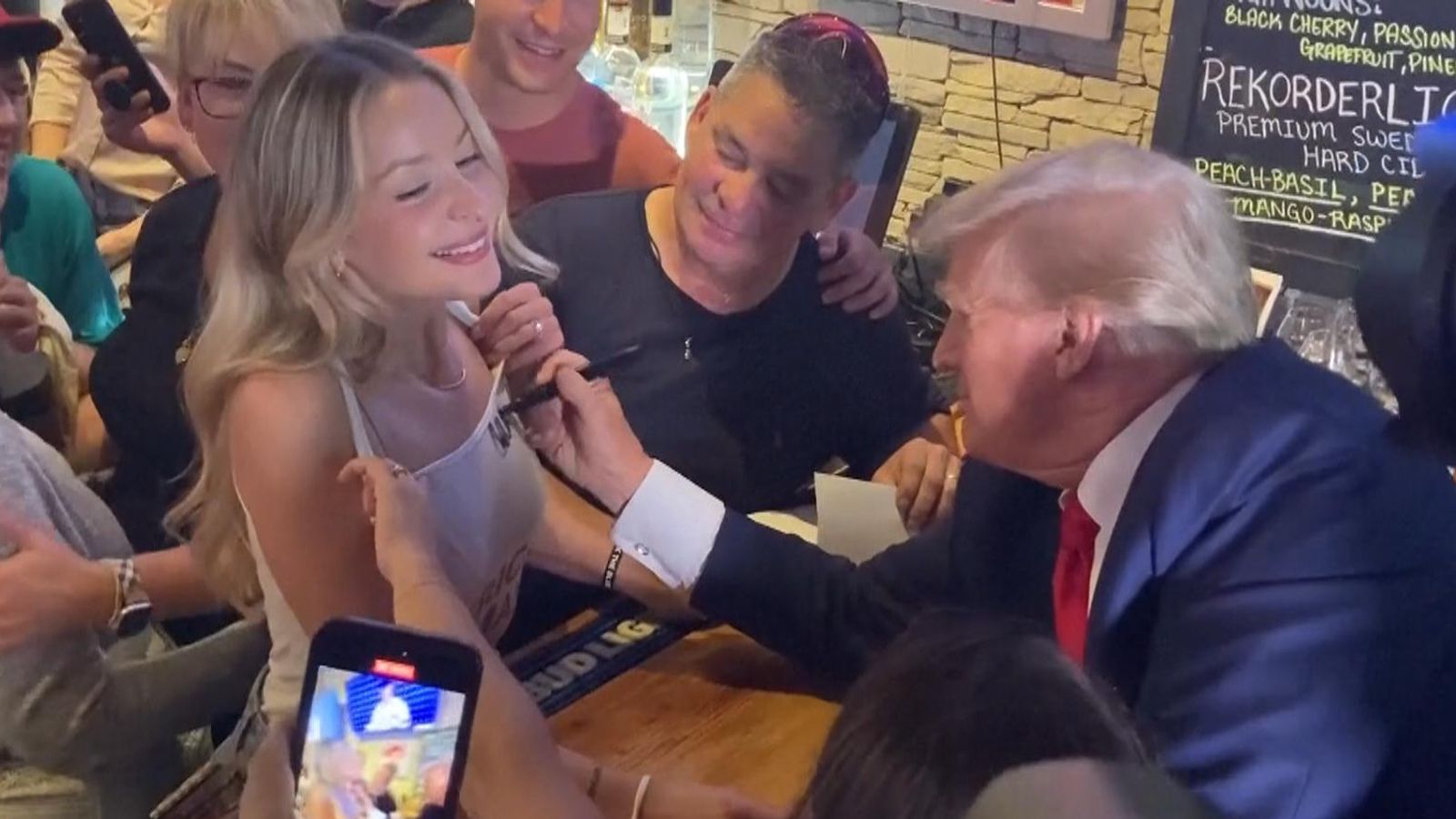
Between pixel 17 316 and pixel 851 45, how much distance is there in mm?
1073

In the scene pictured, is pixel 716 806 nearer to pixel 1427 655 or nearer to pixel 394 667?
pixel 394 667

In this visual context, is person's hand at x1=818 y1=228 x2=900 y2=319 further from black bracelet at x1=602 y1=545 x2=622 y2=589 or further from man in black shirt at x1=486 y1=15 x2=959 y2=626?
black bracelet at x1=602 y1=545 x2=622 y2=589

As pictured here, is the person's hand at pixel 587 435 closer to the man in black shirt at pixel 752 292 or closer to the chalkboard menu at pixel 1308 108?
the man in black shirt at pixel 752 292

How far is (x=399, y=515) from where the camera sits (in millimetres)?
1232

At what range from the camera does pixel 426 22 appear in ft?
9.39

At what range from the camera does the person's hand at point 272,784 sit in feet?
3.18

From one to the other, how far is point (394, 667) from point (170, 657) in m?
0.73

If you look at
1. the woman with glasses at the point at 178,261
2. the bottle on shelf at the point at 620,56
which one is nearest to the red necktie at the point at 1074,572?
the woman with glasses at the point at 178,261

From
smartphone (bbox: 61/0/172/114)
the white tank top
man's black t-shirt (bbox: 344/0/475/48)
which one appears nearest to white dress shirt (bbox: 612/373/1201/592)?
the white tank top

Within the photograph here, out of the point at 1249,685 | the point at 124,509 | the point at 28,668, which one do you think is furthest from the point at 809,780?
the point at 124,509

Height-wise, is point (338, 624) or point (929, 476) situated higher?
point (338, 624)

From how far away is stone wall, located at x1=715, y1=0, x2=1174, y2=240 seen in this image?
9.84 feet

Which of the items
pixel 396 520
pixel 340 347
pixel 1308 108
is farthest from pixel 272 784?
pixel 1308 108

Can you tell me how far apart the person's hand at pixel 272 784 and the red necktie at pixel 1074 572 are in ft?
2.20
